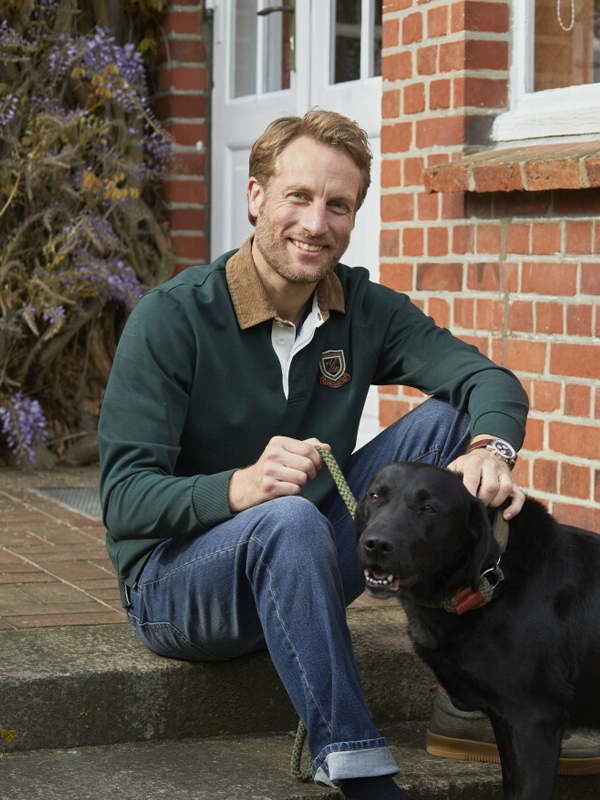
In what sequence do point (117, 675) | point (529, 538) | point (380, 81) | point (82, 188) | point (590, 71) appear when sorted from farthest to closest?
point (82, 188), point (380, 81), point (590, 71), point (117, 675), point (529, 538)

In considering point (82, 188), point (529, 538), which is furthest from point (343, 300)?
point (82, 188)

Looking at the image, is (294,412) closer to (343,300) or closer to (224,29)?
(343,300)

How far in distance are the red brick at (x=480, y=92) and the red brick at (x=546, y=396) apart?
3.27 ft

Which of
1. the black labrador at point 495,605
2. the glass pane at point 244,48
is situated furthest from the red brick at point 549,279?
the glass pane at point 244,48

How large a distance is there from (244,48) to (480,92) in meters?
1.93

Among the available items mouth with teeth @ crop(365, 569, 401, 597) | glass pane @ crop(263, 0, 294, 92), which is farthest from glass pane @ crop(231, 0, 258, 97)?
mouth with teeth @ crop(365, 569, 401, 597)

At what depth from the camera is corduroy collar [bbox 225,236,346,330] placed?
2.74 metres

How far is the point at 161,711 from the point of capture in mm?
2754

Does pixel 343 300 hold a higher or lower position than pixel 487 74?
lower

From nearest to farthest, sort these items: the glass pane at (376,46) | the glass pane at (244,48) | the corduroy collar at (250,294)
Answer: the corduroy collar at (250,294) < the glass pane at (376,46) < the glass pane at (244,48)

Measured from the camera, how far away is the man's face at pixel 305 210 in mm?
2754

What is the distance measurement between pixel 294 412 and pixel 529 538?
637 millimetres

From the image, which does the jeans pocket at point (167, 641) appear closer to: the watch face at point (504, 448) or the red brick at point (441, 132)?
the watch face at point (504, 448)

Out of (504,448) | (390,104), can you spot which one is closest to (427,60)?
(390,104)
